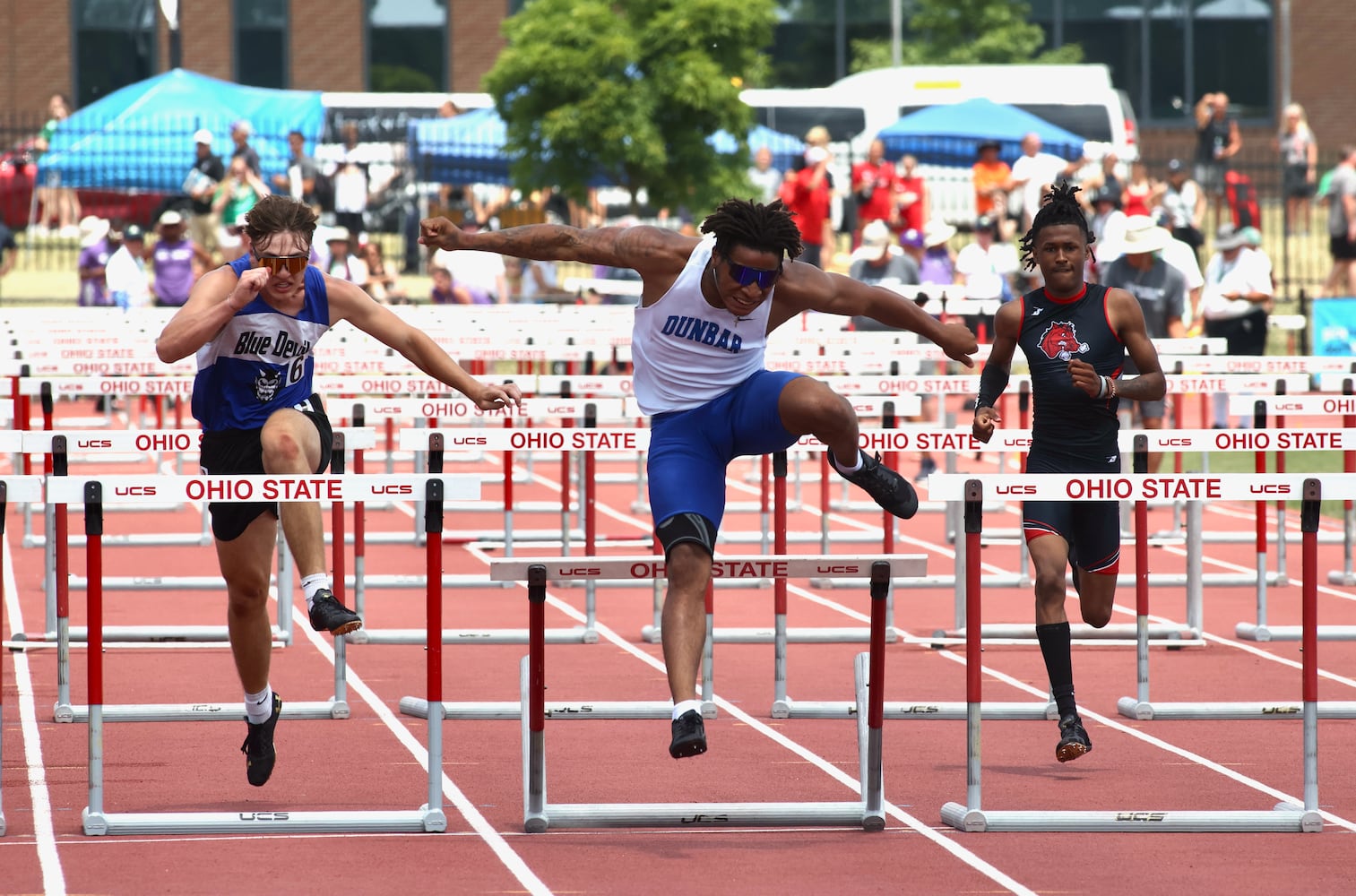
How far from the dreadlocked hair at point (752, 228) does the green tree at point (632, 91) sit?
16.4 m

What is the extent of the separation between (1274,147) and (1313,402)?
26402 mm

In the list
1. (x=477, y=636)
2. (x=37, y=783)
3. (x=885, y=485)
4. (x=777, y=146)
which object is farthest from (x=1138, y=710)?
(x=777, y=146)

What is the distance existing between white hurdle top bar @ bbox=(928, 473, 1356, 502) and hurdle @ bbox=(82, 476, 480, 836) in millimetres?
1600

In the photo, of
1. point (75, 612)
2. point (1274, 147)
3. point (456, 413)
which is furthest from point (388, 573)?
point (1274, 147)

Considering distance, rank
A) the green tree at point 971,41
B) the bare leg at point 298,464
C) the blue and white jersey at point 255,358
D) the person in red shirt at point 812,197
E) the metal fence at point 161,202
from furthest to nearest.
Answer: the green tree at point 971,41
the metal fence at point 161,202
the person in red shirt at point 812,197
the blue and white jersey at point 255,358
the bare leg at point 298,464

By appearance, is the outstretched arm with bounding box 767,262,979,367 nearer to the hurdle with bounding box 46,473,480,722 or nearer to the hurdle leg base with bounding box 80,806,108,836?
the hurdle with bounding box 46,473,480,722

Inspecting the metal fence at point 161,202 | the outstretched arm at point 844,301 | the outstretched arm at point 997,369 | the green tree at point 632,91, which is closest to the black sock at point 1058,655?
the outstretched arm at point 997,369

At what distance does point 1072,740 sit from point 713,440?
5.49 ft

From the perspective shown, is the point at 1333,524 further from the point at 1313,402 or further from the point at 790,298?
the point at 790,298

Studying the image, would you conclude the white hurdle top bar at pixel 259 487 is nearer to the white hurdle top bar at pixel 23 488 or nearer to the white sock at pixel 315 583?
the white hurdle top bar at pixel 23 488

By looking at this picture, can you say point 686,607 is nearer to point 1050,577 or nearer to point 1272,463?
point 1050,577

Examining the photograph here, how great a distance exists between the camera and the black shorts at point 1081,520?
8.12 metres

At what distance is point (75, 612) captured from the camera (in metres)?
12.0

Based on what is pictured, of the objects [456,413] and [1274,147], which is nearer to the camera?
[456,413]
